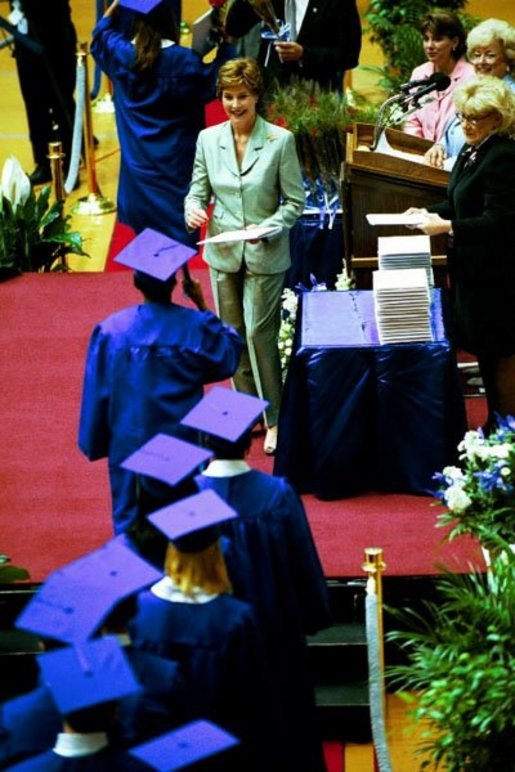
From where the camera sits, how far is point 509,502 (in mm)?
5773

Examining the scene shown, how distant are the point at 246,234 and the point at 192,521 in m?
2.55

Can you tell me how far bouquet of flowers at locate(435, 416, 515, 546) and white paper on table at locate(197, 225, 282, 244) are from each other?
1302 mm

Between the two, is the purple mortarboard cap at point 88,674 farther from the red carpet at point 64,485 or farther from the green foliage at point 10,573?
the red carpet at point 64,485

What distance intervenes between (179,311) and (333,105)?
3.06 m

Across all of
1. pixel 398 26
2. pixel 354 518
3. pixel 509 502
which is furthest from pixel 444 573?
pixel 398 26

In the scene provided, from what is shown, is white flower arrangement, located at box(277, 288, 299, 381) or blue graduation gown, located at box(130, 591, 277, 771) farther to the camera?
white flower arrangement, located at box(277, 288, 299, 381)

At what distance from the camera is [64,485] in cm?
701

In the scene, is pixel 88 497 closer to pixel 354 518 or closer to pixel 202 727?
pixel 354 518

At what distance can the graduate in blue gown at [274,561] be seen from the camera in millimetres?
4801

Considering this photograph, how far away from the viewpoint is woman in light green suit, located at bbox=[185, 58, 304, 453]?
22.3ft

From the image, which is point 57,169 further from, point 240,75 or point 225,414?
point 225,414

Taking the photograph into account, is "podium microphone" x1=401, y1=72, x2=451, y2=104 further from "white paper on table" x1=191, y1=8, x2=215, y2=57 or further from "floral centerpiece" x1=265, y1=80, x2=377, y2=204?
"white paper on table" x1=191, y1=8, x2=215, y2=57

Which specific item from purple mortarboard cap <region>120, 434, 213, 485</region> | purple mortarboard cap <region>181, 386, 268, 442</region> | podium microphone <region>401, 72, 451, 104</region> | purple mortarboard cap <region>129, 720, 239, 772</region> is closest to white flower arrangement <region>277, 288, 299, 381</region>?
podium microphone <region>401, 72, 451, 104</region>

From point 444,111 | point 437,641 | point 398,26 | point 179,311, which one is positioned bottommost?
point 437,641
